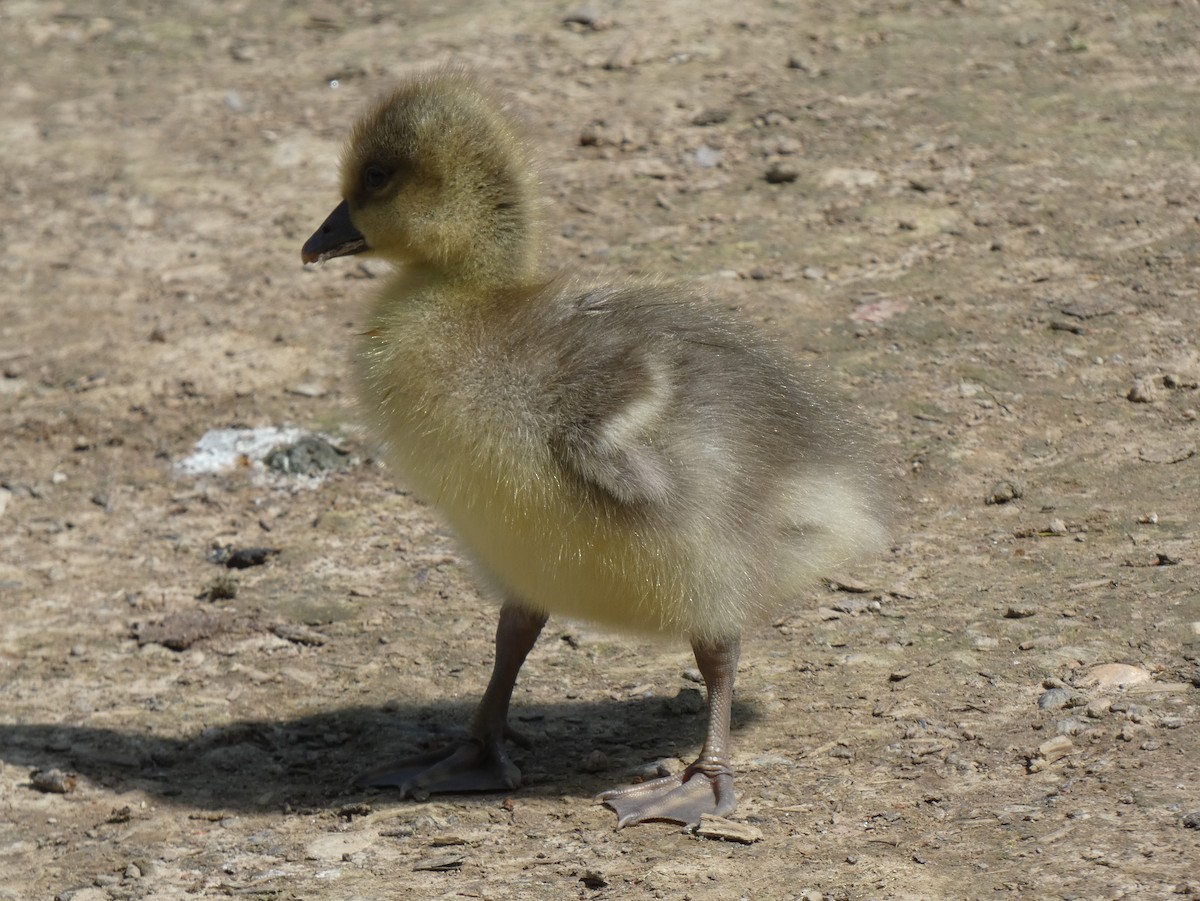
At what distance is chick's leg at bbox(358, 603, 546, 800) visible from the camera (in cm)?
454

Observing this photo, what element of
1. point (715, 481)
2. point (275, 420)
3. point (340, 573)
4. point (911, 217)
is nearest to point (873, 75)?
point (911, 217)

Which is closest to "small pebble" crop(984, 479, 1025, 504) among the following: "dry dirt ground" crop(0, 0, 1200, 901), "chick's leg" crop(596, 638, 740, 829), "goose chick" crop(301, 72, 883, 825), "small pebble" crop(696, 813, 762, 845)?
"dry dirt ground" crop(0, 0, 1200, 901)

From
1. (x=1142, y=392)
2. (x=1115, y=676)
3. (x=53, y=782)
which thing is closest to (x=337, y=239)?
(x=53, y=782)

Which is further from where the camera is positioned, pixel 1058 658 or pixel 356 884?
pixel 1058 658

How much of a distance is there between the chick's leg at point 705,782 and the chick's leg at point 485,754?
39 cm

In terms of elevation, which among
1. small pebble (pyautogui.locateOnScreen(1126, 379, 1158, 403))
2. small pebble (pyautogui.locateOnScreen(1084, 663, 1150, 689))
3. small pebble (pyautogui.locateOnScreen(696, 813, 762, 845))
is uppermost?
small pebble (pyautogui.locateOnScreen(1126, 379, 1158, 403))

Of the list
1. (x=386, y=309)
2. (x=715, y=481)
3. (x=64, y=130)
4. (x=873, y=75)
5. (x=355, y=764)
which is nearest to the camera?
Result: (x=715, y=481)

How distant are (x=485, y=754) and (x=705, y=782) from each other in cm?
70

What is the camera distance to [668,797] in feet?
13.9

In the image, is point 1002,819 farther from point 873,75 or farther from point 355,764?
point 873,75

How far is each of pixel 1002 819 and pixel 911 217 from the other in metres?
4.14

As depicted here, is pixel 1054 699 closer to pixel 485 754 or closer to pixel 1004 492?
pixel 1004 492

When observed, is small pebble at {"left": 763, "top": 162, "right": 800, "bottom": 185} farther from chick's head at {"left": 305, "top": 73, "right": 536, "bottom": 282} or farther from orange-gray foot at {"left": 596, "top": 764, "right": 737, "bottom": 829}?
orange-gray foot at {"left": 596, "top": 764, "right": 737, "bottom": 829}

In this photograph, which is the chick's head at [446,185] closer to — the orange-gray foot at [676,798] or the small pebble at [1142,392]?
the orange-gray foot at [676,798]
